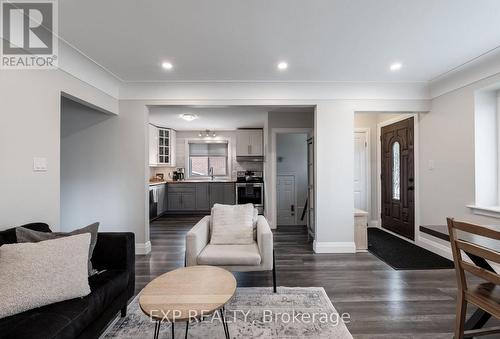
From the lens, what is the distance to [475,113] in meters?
3.03

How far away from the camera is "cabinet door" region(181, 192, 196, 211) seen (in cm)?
672

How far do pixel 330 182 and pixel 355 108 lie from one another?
118 centimetres

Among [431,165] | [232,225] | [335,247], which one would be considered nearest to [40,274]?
[232,225]

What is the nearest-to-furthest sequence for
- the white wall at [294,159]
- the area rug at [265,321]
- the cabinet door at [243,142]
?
the area rug at [265,321]
the white wall at [294,159]
the cabinet door at [243,142]

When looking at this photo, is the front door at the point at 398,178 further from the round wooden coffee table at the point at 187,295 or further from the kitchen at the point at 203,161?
the round wooden coffee table at the point at 187,295

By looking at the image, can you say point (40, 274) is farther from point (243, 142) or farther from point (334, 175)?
point (243, 142)

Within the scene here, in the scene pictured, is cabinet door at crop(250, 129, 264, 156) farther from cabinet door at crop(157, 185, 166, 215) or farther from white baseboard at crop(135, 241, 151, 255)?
white baseboard at crop(135, 241, 151, 255)

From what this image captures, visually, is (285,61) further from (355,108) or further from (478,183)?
(478,183)

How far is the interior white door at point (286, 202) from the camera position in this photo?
17.9ft

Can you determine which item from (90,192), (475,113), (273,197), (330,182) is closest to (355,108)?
(330,182)

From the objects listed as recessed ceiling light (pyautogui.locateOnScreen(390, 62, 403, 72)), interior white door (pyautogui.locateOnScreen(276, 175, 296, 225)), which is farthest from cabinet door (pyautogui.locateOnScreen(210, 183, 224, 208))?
recessed ceiling light (pyautogui.locateOnScreen(390, 62, 403, 72))

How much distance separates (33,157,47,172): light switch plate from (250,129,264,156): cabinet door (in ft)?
15.4

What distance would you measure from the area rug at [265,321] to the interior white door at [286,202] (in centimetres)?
311

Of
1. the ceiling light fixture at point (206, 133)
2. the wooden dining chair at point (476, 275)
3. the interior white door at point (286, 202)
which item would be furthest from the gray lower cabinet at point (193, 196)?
the wooden dining chair at point (476, 275)
